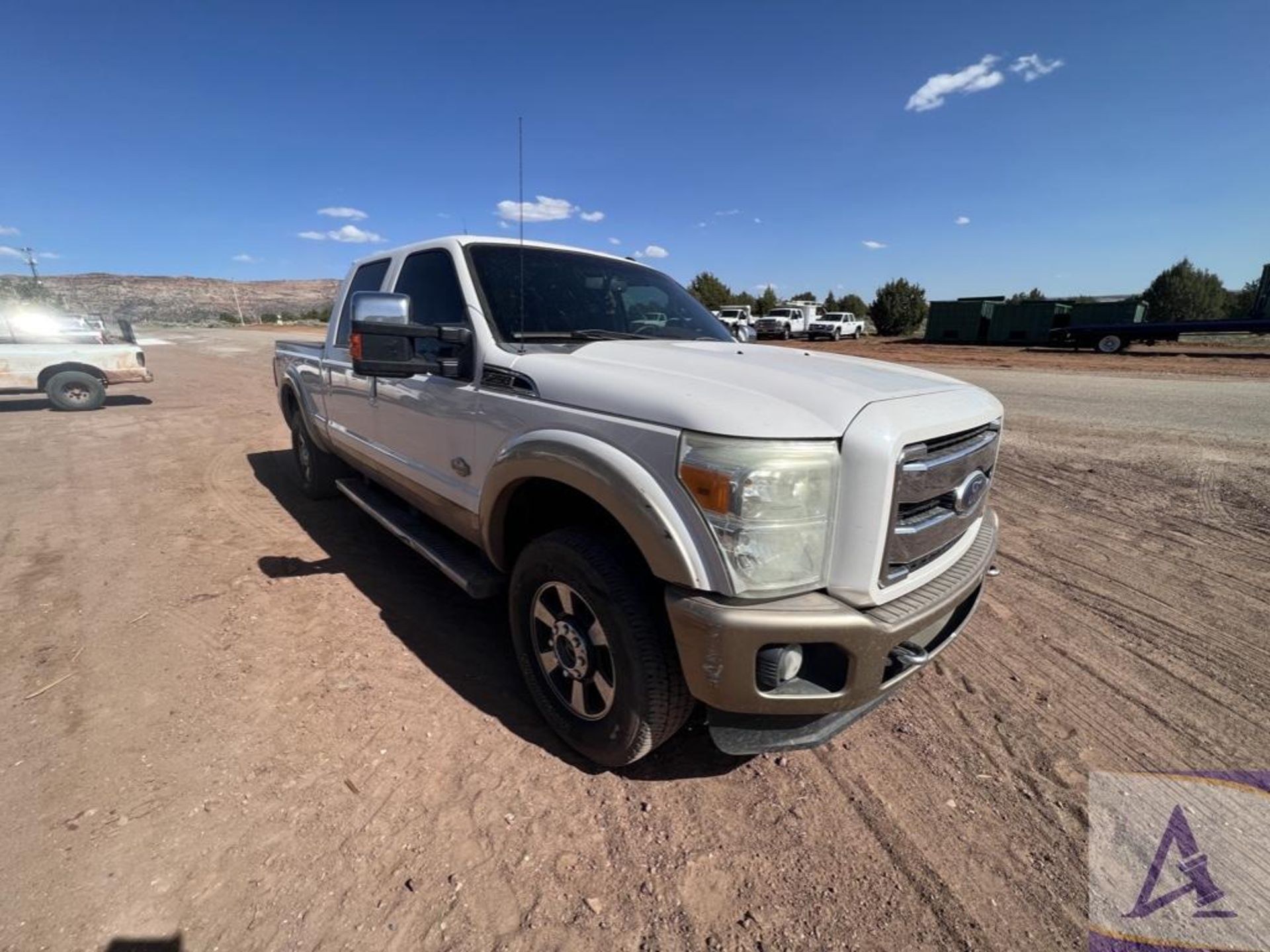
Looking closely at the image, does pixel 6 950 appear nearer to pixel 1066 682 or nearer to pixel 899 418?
pixel 899 418

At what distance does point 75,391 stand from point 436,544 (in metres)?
11.7

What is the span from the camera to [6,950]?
1.59m

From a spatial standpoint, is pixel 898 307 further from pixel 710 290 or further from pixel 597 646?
pixel 597 646

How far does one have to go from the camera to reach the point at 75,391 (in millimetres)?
10445

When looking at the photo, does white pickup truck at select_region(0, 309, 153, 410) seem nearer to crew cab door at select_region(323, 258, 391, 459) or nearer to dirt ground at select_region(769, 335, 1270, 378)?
crew cab door at select_region(323, 258, 391, 459)

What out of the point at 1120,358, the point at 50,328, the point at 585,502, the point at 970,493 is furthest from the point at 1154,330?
the point at 50,328

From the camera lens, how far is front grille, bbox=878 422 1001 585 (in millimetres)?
1837

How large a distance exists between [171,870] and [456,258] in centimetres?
270

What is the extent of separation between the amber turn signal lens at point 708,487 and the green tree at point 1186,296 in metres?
57.7

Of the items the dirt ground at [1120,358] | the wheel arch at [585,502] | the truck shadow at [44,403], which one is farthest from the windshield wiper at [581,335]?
the truck shadow at [44,403]

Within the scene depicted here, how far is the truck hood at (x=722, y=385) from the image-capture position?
1.73 meters

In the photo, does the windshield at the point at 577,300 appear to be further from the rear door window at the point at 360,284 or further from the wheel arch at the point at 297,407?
the wheel arch at the point at 297,407

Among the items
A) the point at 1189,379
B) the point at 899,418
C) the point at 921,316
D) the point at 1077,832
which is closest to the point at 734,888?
the point at 1077,832

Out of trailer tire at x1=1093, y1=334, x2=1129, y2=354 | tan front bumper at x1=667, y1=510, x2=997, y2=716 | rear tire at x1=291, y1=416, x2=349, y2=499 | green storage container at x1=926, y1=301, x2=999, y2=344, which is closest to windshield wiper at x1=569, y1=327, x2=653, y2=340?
tan front bumper at x1=667, y1=510, x2=997, y2=716
